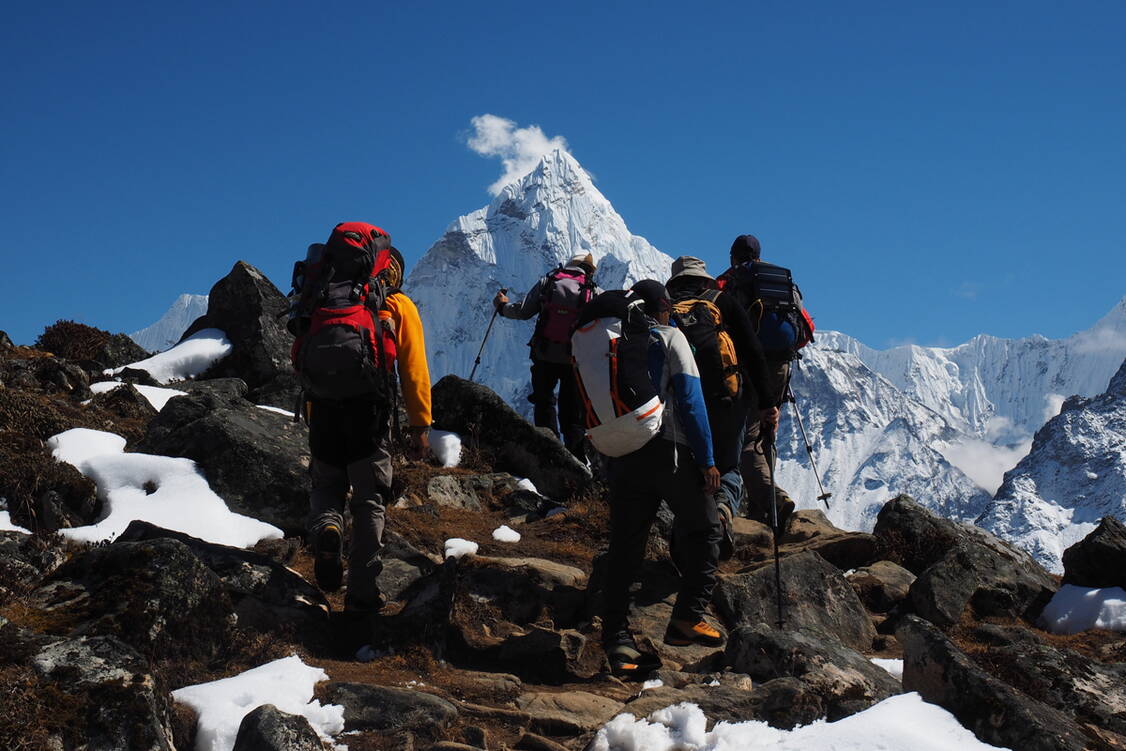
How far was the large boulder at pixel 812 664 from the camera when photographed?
655 centimetres

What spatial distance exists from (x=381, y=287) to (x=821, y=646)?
4.21m

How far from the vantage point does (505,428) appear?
14586mm

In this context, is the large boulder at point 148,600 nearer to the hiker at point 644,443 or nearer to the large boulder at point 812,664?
the hiker at point 644,443

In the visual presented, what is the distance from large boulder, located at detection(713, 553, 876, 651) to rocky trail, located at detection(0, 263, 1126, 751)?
0.02 meters

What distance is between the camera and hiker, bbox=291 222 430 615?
23.9 ft

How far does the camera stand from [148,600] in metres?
6.23

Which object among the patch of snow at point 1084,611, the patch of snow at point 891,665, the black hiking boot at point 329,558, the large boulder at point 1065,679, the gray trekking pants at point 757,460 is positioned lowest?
the large boulder at point 1065,679

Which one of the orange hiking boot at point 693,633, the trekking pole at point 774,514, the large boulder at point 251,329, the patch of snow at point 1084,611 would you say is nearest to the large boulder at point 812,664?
the orange hiking boot at point 693,633

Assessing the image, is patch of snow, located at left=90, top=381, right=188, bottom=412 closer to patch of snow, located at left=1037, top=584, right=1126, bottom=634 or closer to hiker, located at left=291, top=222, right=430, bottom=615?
hiker, located at left=291, top=222, right=430, bottom=615

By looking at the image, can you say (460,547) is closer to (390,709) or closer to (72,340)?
(390,709)

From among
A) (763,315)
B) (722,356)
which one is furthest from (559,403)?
(722,356)

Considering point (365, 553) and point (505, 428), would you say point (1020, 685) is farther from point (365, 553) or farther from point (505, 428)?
point (505, 428)

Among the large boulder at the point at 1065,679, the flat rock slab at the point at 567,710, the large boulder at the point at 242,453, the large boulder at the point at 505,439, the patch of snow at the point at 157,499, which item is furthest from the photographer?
the large boulder at the point at 505,439

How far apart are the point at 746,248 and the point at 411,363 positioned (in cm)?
460
